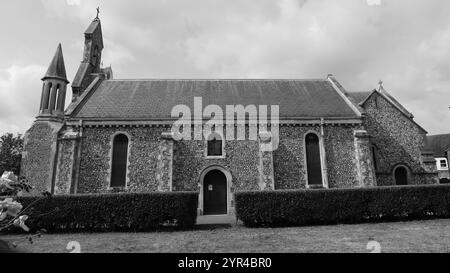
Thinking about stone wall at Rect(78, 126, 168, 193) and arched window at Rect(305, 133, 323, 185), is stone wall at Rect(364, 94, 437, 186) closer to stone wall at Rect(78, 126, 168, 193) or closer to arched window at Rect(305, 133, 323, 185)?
arched window at Rect(305, 133, 323, 185)

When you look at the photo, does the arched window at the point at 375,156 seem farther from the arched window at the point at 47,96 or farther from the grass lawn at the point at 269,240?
the arched window at the point at 47,96

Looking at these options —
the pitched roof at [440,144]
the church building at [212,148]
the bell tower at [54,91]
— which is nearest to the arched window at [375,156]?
the church building at [212,148]

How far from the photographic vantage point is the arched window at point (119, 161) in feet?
59.8

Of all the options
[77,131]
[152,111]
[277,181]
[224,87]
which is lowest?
[277,181]

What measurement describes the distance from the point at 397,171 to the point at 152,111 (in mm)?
18483

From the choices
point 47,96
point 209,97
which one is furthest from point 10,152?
point 209,97

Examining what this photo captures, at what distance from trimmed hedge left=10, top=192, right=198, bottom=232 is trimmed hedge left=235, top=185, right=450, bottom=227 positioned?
317 cm

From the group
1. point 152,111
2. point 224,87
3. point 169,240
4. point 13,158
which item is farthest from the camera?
point 13,158

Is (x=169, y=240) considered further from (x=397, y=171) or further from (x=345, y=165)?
(x=397, y=171)

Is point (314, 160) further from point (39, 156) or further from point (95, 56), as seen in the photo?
point (95, 56)

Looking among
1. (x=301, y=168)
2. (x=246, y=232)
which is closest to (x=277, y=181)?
(x=301, y=168)

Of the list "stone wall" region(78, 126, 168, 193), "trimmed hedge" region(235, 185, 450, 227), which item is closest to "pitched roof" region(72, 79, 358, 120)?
"stone wall" region(78, 126, 168, 193)

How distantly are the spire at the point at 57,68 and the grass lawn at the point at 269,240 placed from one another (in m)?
15.2

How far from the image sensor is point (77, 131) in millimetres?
18641
